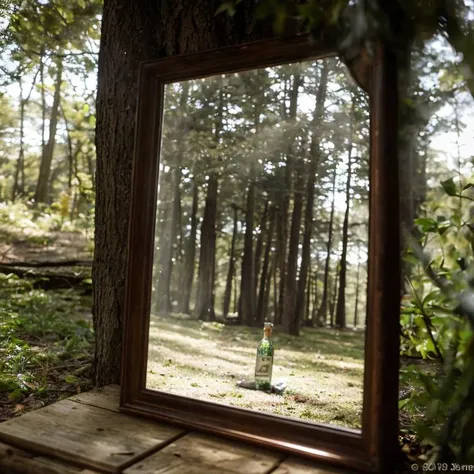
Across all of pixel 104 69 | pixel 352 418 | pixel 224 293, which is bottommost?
pixel 352 418

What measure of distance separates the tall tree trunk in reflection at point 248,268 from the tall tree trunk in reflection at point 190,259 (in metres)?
0.56

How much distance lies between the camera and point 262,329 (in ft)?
8.95

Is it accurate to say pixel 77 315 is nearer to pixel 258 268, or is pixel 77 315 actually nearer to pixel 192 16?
pixel 258 268

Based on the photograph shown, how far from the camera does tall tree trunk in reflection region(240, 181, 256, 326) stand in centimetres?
325

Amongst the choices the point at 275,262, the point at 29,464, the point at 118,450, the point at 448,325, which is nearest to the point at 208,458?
the point at 118,450

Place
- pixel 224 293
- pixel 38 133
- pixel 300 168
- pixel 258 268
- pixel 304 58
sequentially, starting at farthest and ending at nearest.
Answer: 1. pixel 38 133
2. pixel 258 268
3. pixel 224 293
4. pixel 300 168
5. pixel 304 58

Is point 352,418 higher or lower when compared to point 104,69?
lower

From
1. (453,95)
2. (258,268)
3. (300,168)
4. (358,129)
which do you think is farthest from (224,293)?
(453,95)

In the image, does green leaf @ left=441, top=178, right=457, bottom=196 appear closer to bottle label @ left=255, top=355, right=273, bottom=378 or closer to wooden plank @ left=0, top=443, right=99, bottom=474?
bottle label @ left=255, top=355, right=273, bottom=378

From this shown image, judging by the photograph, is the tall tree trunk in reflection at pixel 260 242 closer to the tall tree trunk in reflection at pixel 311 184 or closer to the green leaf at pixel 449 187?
the tall tree trunk in reflection at pixel 311 184

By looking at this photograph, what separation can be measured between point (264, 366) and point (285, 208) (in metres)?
1.75

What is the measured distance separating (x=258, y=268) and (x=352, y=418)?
252cm

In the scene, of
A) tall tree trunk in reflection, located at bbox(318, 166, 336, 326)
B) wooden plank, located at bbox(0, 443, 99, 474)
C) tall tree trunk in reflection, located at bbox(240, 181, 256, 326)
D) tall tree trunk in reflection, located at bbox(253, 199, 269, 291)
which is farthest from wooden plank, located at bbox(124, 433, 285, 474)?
tall tree trunk in reflection, located at bbox(253, 199, 269, 291)

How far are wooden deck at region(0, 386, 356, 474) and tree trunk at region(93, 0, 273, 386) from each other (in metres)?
0.44
